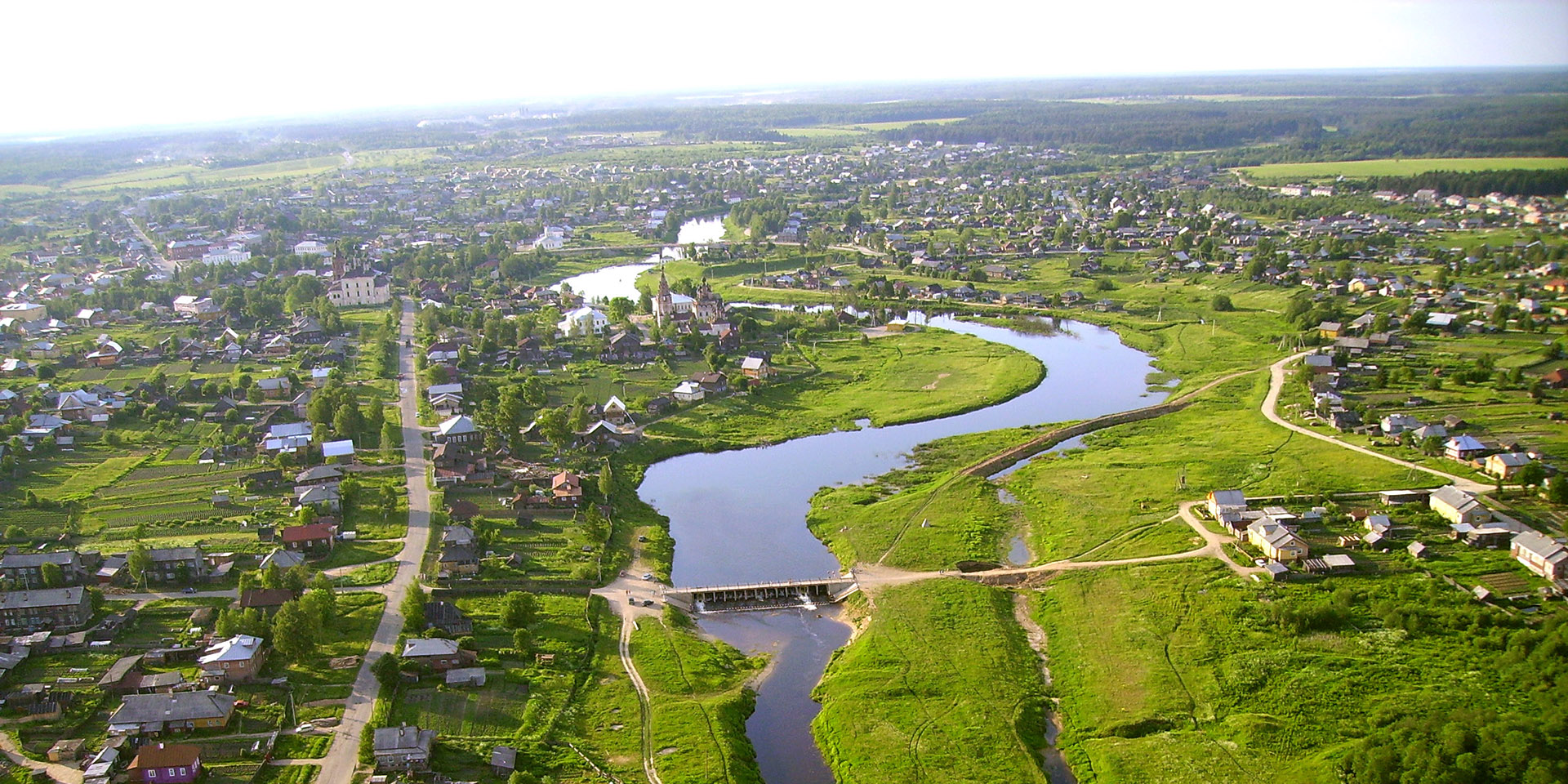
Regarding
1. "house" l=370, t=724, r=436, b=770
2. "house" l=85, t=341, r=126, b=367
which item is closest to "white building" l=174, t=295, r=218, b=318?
"house" l=85, t=341, r=126, b=367

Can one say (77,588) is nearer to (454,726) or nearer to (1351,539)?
(454,726)

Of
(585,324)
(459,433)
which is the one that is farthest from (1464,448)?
(585,324)

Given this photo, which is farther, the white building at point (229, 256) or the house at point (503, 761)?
the white building at point (229, 256)

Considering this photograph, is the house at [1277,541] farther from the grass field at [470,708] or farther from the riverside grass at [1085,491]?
the grass field at [470,708]

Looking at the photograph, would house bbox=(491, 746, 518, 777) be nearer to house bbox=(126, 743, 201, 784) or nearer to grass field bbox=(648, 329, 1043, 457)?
house bbox=(126, 743, 201, 784)

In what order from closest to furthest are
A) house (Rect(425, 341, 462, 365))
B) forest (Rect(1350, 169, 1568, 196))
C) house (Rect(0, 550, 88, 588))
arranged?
house (Rect(0, 550, 88, 588)) → house (Rect(425, 341, 462, 365)) → forest (Rect(1350, 169, 1568, 196))

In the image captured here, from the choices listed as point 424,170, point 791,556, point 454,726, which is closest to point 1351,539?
point 791,556

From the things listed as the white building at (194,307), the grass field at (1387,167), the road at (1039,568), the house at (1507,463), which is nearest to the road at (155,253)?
the white building at (194,307)
